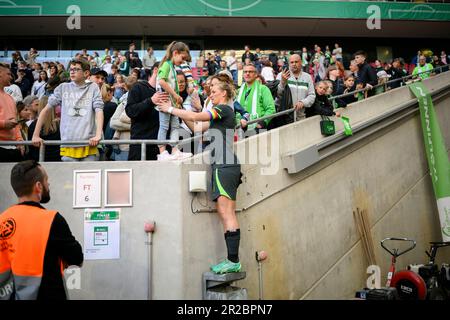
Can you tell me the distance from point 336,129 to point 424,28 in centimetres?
1670

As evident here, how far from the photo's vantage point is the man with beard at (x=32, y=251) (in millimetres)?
3164

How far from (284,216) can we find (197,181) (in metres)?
1.82

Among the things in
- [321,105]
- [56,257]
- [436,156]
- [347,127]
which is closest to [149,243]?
[56,257]

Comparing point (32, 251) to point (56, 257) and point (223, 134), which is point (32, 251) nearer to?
point (56, 257)

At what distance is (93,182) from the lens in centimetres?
507

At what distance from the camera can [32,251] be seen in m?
3.18

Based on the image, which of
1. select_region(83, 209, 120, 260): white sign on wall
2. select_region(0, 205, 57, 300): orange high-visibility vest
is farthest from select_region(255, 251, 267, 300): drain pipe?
select_region(0, 205, 57, 300): orange high-visibility vest

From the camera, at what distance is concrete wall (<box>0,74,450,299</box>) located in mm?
4910

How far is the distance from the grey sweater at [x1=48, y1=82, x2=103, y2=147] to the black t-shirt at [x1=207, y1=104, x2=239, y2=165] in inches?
57.4

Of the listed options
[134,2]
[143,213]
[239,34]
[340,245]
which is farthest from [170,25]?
[143,213]

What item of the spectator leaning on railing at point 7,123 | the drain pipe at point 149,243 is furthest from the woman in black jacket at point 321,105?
the spectator leaning on railing at point 7,123

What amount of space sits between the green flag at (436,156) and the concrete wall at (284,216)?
266mm

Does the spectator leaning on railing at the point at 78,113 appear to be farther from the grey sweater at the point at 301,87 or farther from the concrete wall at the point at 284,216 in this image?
the grey sweater at the point at 301,87
